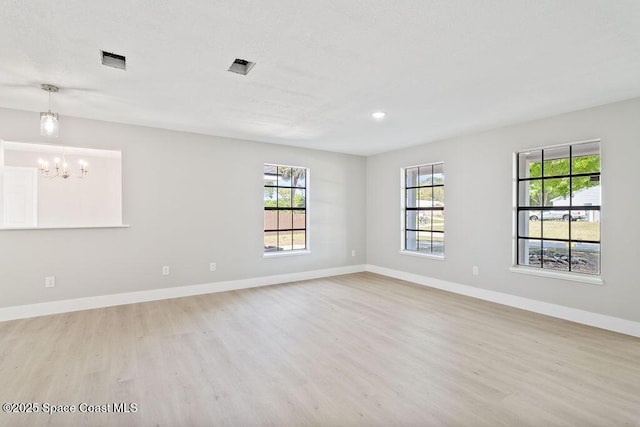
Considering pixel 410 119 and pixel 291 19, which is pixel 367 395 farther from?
pixel 410 119

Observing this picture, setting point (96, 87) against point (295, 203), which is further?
point (295, 203)

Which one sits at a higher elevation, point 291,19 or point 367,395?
point 291,19

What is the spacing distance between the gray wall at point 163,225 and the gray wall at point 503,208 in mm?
1354

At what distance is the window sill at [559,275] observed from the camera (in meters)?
3.53

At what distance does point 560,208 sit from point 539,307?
130 cm

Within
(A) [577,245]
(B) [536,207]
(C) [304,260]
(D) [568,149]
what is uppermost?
(D) [568,149]

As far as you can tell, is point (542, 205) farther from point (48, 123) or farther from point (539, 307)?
point (48, 123)

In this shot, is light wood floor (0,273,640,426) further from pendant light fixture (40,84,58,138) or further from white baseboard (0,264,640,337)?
pendant light fixture (40,84,58,138)

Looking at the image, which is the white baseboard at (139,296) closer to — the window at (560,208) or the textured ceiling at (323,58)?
the textured ceiling at (323,58)

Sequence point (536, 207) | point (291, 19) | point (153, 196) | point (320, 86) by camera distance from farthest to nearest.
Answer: point (153, 196), point (536, 207), point (320, 86), point (291, 19)

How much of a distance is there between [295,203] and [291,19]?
4106 millimetres

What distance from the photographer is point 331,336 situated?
3205 mm

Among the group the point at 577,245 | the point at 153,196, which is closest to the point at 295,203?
the point at 153,196

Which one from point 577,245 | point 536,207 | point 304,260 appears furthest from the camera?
point 304,260
